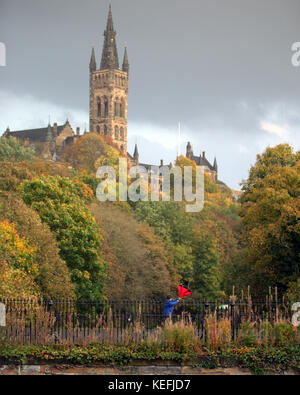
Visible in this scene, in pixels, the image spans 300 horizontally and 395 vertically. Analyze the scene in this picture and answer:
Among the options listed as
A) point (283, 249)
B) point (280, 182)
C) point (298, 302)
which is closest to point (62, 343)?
point (298, 302)

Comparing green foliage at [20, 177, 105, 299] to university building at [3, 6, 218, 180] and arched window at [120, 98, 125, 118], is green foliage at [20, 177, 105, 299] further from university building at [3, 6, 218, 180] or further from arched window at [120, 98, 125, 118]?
arched window at [120, 98, 125, 118]

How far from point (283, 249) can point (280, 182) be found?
4.58 meters

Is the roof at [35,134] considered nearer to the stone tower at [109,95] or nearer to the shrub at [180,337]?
the stone tower at [109,95]

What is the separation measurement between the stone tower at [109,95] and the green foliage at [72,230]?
114829 millimetres

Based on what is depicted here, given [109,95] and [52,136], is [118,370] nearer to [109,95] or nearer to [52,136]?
[52,136]

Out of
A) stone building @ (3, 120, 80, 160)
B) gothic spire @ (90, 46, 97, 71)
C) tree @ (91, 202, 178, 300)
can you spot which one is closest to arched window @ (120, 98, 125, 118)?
gothic spire @ (90, 46, 97, 71)

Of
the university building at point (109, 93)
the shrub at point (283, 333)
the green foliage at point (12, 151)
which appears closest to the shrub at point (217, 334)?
the shrub at point (283, 333)

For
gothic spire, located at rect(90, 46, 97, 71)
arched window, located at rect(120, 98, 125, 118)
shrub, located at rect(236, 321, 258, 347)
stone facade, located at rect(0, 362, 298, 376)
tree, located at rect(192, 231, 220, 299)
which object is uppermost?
gothic spire, located at rect(90, 46, 97, 71)

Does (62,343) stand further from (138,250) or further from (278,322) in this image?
(138,250)

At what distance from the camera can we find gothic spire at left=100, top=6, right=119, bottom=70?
155 m

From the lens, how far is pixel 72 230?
128 ft

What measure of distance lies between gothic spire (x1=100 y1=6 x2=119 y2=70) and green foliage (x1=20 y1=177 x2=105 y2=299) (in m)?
118

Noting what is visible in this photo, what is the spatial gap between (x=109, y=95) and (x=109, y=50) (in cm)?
1019
